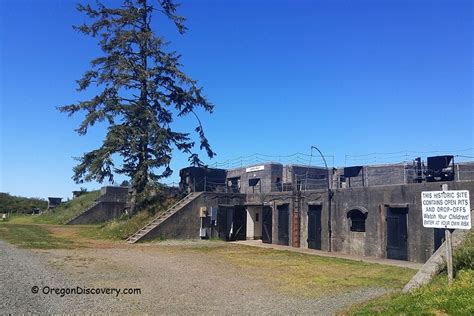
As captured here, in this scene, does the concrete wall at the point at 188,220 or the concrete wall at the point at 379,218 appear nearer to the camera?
the concrete wall at the point at 379,218

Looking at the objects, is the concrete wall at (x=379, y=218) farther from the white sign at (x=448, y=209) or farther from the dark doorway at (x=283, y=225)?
the white sign at (x=448, y=209)

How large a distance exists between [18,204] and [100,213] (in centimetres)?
2959

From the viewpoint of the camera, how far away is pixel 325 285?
12.6 metres

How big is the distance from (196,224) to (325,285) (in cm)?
1755

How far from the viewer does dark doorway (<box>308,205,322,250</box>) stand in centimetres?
2509

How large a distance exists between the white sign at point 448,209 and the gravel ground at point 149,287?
2.56 metres

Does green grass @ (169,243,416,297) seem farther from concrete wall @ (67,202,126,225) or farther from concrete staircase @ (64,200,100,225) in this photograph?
concrete staircase @ (64,200,100,225)

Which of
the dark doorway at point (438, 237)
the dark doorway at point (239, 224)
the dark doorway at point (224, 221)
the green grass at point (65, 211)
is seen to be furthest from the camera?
the green grass at point (65, 211)

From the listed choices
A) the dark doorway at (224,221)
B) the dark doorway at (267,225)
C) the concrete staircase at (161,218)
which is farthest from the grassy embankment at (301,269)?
the dark doorway at (267,225)

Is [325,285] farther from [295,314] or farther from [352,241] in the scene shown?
[352,241]

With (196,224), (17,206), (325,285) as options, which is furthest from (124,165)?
(17,206)

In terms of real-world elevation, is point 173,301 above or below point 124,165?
below

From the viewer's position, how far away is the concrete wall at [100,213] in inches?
1838

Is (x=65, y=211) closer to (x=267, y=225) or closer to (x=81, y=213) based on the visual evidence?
(x=81, y=213)
